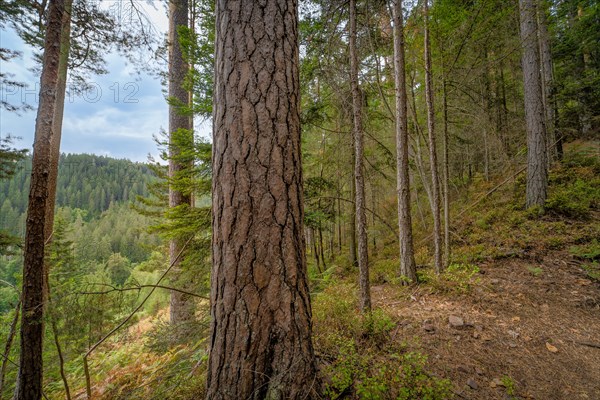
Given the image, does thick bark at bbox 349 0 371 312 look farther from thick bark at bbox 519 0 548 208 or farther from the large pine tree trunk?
thick bark at bbox 519 0 548 208

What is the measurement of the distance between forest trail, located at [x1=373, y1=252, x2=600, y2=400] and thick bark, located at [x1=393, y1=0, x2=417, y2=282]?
28.2 inches

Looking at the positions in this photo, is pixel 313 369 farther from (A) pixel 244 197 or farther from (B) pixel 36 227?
(B) pixel 36 227

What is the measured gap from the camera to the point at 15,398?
292cm

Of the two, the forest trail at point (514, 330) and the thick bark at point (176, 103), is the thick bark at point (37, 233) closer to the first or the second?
the thick bark at point (176, 103)

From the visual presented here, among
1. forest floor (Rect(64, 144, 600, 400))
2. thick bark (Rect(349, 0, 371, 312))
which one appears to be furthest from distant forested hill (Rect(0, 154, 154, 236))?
thick bark (Rect(349, 0, 371, 312))

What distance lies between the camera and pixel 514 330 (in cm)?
357

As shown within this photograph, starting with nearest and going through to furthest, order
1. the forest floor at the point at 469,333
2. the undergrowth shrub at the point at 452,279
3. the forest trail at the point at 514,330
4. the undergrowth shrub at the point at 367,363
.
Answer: the undergrowth shrub at the point at 367,363 → the forest floor at the point at 469,333 → the forest trail at the point at 514,330 → the undergrowth shrub at the point at 452,279

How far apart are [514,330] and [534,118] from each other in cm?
674

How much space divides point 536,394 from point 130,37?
23.3 ft

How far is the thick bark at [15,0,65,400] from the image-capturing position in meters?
2.92

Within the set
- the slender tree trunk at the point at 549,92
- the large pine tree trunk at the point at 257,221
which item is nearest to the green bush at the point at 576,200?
the slender tree trunk at the point at 549,92

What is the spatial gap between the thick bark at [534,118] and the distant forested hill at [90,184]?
87841 millimetres

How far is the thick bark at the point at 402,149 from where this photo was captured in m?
4.83

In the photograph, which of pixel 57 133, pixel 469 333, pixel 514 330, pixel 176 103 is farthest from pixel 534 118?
pixel 57 133
